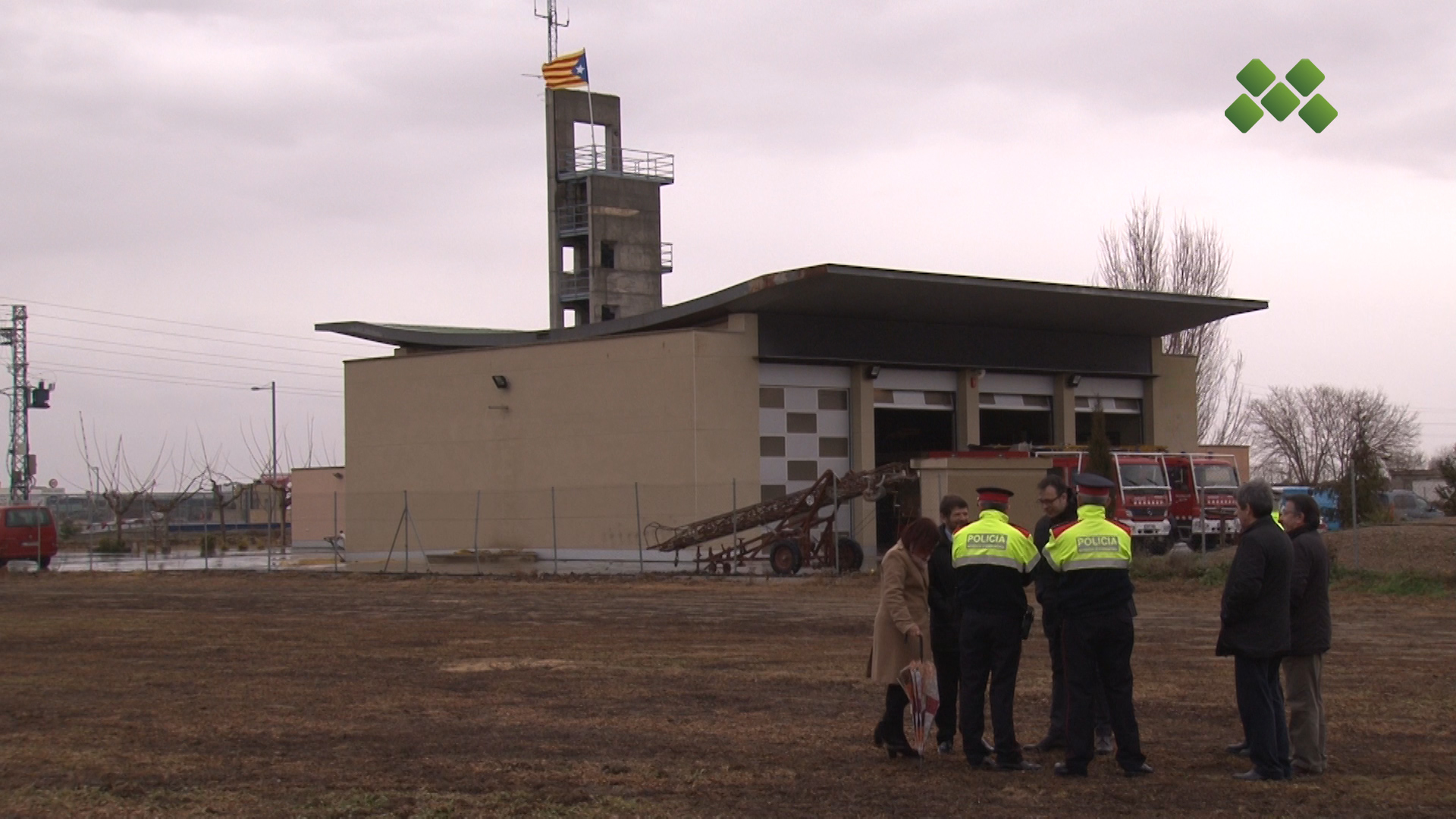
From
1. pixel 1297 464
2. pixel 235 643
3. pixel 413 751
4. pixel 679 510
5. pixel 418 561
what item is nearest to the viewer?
pixel 413 751

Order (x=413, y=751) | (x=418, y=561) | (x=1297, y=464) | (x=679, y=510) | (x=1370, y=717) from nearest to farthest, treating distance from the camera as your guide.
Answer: (x=413, y=751), (x=1370, y=717), (x=679, y=510), (x=418, y=561), (x=1297, y=464)

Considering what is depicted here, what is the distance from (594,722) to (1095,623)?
4130mm

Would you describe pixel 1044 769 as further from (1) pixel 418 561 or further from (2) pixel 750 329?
(1) pixel 418 561

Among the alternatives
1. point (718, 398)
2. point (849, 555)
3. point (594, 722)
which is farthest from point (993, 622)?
point (718, 398)

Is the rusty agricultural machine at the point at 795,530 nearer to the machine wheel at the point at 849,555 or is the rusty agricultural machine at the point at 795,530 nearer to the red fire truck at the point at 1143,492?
the machine wheel at the point at 849,555

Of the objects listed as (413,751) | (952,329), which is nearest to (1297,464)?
(952,329)

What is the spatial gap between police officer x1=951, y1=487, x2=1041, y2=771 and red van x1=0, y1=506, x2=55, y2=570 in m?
35.3

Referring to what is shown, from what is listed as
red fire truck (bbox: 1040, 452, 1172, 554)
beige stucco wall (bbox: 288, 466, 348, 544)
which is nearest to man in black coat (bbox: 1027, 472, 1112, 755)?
red fire truck (bbox: 1040, 452, 1172, 554)

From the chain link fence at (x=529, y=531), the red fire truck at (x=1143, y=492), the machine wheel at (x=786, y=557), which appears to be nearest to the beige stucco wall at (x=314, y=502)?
the chain link fence at (x=529, y=531)

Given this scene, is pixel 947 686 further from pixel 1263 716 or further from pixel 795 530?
pixel 795 530

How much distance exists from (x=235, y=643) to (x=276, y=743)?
311 inches

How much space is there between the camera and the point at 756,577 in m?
30.8

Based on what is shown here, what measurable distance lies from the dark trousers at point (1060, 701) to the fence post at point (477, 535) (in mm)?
26033

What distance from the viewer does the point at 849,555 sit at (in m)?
31.6
